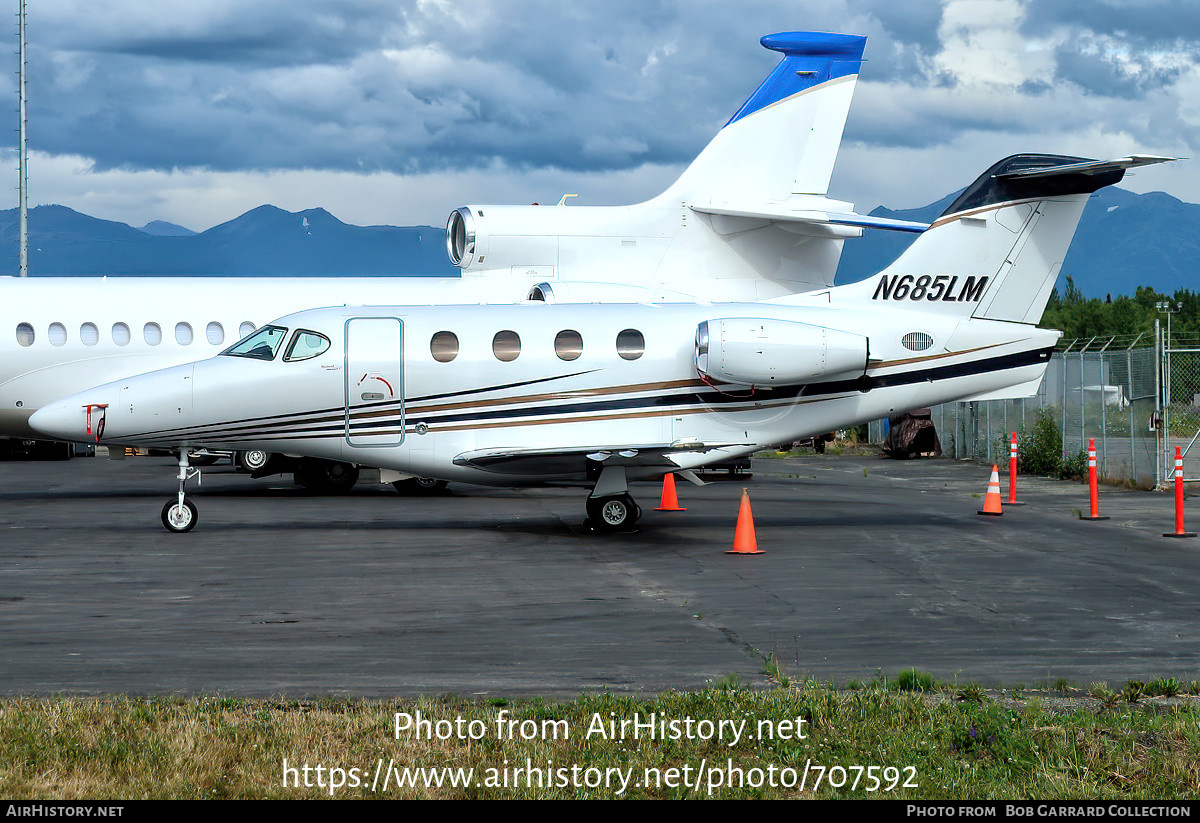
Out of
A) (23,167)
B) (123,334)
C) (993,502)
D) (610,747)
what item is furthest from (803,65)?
(23,167)

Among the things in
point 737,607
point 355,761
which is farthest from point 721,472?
point 355,761

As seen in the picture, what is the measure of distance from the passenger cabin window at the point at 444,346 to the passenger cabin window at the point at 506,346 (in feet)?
1.81

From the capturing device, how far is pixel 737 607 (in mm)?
11625

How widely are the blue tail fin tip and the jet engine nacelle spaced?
9217 millimetres

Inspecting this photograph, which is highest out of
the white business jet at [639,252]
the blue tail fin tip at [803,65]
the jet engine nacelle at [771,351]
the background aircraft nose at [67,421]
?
the blue tail fin tip at [803,65]

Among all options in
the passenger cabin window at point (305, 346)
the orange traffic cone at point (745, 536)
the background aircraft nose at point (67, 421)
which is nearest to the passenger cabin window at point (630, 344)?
the orange traffic cone at point (745, 536)

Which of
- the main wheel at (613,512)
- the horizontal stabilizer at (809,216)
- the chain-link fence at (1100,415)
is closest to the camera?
the main wheel at (613,512)

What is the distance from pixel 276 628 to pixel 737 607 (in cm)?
404

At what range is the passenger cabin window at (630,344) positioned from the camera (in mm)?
17781

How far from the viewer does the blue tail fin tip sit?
25125mm

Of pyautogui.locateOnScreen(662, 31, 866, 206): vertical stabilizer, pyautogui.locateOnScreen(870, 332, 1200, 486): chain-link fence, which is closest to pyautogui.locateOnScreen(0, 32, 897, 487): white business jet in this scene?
pyautogui.locateOnScreen(662, 31, 866, 206): vertical stabilizer

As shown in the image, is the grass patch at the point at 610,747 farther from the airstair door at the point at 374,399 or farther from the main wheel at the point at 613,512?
the airstair door at the point at 374,399

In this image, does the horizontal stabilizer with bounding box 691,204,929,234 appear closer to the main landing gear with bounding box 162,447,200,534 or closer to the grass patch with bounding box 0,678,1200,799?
the main landing gear with bounding box 162,447,200,534

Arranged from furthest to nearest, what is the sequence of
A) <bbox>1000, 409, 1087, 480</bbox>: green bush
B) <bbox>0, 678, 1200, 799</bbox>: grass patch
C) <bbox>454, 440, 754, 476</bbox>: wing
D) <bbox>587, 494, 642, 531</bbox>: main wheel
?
<bbox>1000, 409, 1087, 480</bbox>: green bush, <bbox>587, 494, 642, 531</bbox>: main wheel, <bbox>454, 440, 754, 476</bbox>: wing, <bbox>0, 678, 1200, 799</bbox>: grass patch
